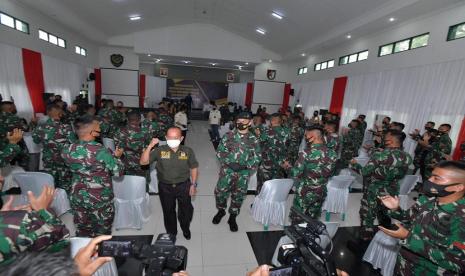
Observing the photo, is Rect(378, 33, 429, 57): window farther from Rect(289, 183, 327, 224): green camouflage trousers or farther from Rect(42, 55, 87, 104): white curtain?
Rect(42, 55, 87, 104): white curtain

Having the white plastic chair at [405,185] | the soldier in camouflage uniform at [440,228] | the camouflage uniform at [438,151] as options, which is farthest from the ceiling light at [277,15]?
the soldier in camouflage uniform at [440,228]

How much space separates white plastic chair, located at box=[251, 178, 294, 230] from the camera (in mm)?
3469

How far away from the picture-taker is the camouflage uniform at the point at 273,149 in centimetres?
473

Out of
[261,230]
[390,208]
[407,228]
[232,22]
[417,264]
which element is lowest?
[261,230]

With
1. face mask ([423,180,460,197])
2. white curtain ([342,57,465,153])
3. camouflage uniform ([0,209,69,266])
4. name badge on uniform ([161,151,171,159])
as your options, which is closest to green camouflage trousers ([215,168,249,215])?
name badge on uniform ([161,151,171,159])

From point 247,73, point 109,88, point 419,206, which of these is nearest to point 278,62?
point 247,73

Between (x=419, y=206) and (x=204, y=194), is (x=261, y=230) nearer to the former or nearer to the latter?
(x=204, y=194)

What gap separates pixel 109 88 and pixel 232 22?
328 inches

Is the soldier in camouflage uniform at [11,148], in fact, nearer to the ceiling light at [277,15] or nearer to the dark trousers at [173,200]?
the dark trousers at [173,200]

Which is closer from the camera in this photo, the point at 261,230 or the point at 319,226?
the point at 319,226

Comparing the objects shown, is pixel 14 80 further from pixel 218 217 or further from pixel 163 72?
pixel 163 72

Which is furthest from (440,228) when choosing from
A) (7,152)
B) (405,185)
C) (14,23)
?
(14,23)

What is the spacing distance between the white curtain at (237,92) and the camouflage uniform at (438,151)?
14678 mm

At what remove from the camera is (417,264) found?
67.4 inches
